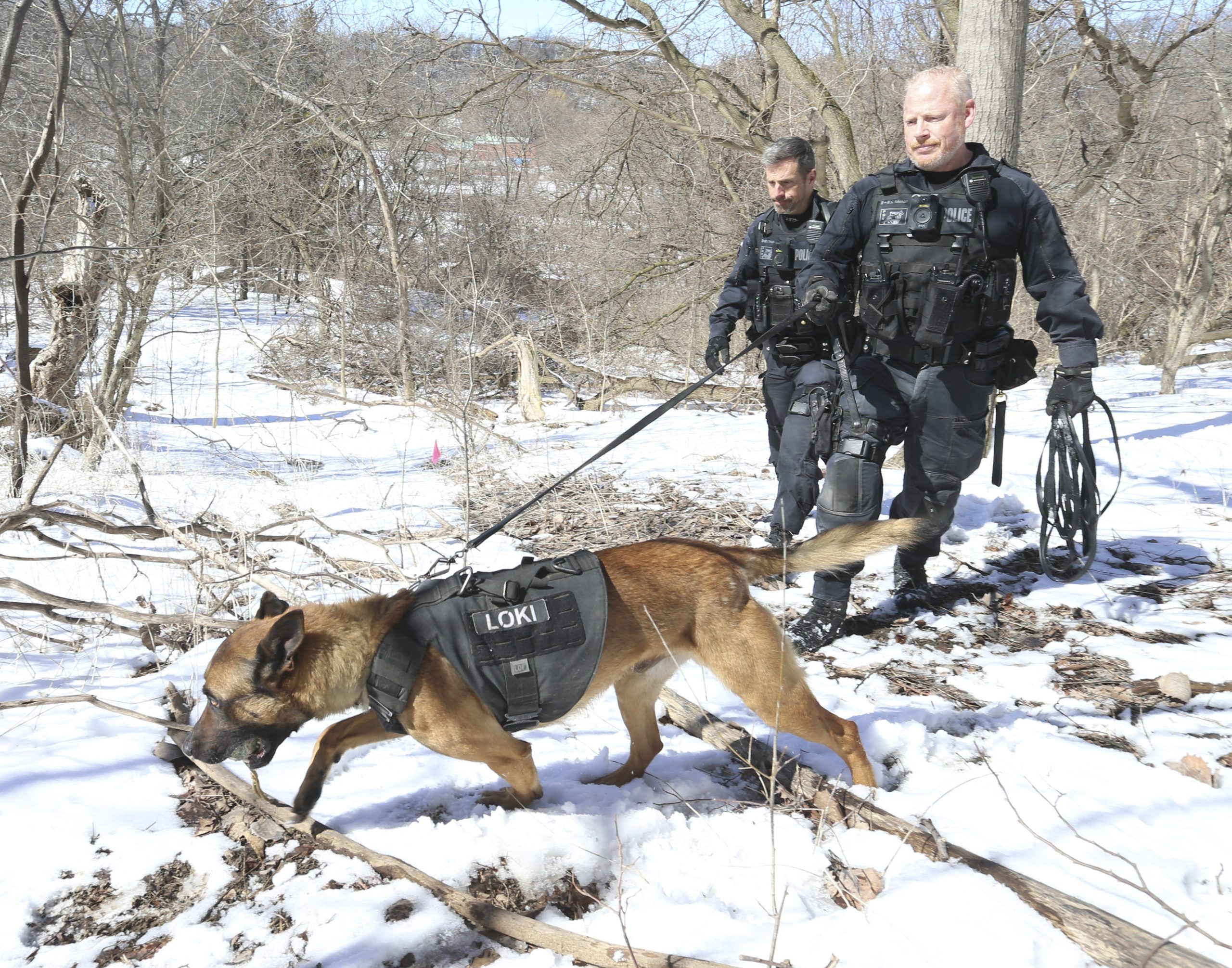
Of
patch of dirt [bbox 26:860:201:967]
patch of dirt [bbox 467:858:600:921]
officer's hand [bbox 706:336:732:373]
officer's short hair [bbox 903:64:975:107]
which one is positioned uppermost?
officer's short hair [bbox 903:64:975:107]

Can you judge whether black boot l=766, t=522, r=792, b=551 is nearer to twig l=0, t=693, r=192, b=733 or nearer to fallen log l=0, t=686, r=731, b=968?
fallen log l=0, t=686, r=731, b=968

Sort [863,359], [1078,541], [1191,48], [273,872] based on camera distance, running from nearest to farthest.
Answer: [273,872], [863,359], [1078,541], [1191,48]

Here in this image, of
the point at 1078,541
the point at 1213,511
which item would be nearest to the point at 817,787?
the point at 1078,541

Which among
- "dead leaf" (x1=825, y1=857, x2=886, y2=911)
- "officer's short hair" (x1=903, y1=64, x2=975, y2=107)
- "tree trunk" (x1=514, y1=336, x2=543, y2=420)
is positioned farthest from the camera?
"tree trunk" (x1=514, y1=336, x2=543, y2=420)

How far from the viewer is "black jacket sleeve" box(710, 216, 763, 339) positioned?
508 cm

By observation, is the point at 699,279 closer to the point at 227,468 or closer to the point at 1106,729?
the point at 227,468

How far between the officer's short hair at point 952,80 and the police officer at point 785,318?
45.5 inches

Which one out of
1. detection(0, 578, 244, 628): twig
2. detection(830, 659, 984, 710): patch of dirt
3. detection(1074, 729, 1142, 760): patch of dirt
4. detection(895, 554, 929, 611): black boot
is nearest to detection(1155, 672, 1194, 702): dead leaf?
detection(1074, 729, 1142, 760): patch of dirt

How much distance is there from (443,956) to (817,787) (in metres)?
1.26

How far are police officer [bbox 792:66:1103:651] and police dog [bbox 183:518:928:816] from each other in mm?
1067

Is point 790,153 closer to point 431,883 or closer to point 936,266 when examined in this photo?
point 936,266

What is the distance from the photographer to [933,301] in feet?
11.6

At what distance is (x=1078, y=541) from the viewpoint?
4.82 m

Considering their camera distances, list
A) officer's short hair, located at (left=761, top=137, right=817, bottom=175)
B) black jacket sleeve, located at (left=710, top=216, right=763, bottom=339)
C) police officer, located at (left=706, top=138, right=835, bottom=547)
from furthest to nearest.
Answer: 1. black jacket sleeve, located at (left=710, top=216, right=763, bottom=339)
2. officer's short hair, located at (left=761, top=137, right=817, bottom=175)
3. police officer, located at (left=706, top=138, right=835, bottom=547)
